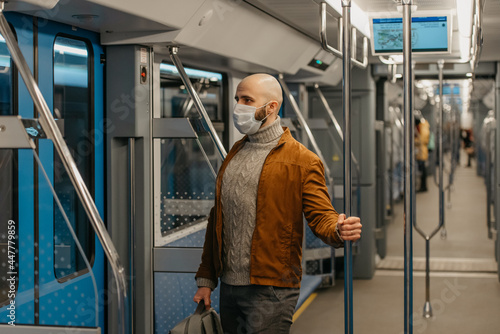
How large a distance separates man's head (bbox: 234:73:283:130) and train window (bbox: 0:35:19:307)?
1048 millimetres

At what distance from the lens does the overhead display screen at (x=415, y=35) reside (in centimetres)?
543

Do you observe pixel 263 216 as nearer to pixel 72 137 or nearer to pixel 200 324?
pixel 200 324

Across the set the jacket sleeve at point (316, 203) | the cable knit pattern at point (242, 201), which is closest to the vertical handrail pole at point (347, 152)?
the jacket sleeve at point (316, 203)

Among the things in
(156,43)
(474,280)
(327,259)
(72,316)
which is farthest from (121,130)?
(474,280)

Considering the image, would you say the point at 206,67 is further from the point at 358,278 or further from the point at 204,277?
the point at 358,278

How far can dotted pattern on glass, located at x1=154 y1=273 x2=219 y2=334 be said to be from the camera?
14.2 feet

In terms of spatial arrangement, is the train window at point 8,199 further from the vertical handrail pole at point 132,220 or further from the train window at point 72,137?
the vertical handrail pole at point 132,220

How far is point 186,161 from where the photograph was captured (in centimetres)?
523

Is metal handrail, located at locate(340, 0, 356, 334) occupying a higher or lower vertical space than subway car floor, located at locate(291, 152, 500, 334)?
higher

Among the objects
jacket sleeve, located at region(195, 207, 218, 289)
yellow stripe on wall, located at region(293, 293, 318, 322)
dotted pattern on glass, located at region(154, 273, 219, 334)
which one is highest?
jacket sleeve, located at region(195, 207, 218, 289)

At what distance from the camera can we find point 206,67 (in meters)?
5.39

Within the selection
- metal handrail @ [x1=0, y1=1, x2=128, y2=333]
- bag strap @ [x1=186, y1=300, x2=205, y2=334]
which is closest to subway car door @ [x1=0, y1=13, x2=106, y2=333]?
metal handrail @ [x1=0, y1=1, x2=128, y2=333]

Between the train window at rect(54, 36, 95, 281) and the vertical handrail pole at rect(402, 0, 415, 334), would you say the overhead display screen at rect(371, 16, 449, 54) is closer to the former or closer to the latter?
the train window at rect(54, 36, 95, 281)

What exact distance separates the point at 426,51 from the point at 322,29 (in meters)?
2.17
